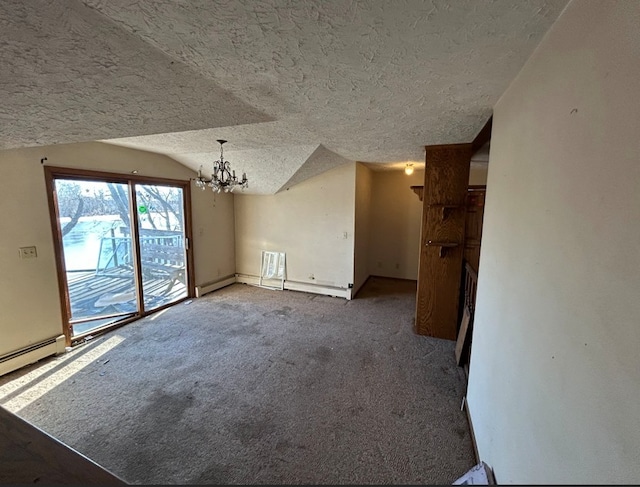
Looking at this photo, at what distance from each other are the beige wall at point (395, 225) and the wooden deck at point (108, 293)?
419cm

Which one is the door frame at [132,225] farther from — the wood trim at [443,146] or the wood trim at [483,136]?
the wood trim at [483,136]

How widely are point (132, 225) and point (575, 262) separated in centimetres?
437

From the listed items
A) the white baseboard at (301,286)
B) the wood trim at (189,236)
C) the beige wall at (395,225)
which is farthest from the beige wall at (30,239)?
the beige wall at (395,225)

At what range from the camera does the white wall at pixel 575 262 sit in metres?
0.58

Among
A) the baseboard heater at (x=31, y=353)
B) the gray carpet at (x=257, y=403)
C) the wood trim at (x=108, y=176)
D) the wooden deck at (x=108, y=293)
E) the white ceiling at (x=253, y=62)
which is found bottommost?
the gray carpet at (x=257, y=403)

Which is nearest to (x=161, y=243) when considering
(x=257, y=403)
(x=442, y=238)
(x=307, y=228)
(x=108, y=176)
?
(x=108, y=176)

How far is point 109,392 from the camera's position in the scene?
2.28m

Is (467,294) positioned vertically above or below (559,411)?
below

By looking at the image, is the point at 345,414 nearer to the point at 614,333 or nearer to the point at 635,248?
the point at 614,333

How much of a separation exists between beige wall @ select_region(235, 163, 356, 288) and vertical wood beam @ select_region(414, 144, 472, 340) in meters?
1.54

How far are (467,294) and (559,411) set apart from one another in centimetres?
247

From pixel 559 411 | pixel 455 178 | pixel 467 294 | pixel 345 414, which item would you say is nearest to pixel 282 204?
pixel 455 178

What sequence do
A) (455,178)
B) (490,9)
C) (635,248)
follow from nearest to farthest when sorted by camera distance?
(635,248) → (490,9) → (455,178)

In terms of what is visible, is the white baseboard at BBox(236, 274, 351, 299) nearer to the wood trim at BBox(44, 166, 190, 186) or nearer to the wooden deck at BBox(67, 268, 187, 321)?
the wooden deck at BBox(67, 268, 187, 321)
